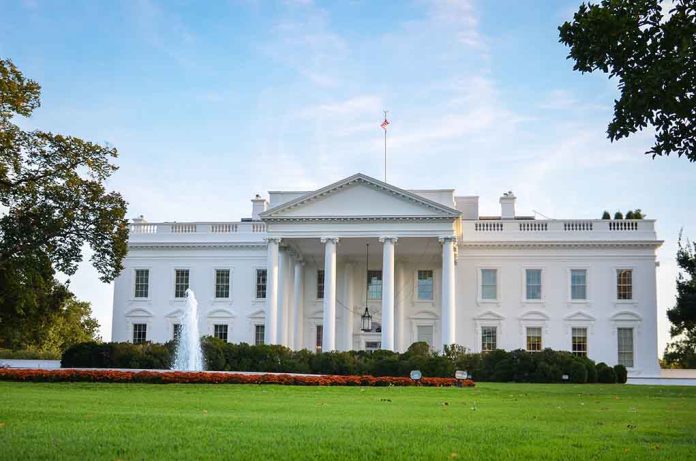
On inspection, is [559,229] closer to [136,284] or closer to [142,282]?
[142,282]

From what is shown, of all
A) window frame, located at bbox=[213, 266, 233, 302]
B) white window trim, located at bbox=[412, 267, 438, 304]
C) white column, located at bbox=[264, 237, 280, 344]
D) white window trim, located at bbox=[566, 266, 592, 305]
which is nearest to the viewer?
white column, located at bbox=[264, 237, 280, 344]

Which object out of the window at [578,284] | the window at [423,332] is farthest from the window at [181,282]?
the window at [578,284]

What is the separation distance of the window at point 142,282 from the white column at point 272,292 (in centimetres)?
1091

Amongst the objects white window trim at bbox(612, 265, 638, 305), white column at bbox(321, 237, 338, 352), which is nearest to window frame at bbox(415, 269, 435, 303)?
white column at bbox(321, 237, 338, 352)

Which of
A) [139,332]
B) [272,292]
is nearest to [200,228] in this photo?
[139,332]

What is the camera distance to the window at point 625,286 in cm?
4853

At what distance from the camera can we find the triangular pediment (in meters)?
44.0

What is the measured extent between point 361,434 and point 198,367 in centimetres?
2909

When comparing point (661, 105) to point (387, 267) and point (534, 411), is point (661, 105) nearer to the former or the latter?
point (534, 411)

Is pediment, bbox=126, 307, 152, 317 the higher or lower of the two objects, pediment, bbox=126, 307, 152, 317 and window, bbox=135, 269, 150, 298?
the lower

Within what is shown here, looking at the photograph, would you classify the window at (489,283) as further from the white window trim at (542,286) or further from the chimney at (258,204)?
the chimney at (258,204)

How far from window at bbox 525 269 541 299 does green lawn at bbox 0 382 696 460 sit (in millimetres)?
29050

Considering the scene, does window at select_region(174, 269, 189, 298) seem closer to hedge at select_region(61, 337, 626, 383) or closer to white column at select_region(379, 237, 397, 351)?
hedge at select_region(61, 337, 626, 383)

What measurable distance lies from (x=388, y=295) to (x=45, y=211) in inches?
683
